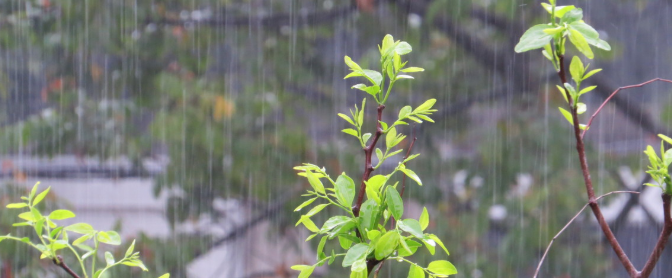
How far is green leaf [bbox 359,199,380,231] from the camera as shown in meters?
0.35

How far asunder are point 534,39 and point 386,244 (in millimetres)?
155

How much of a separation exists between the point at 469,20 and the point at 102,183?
132cm

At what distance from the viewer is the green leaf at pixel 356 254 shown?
0.33m

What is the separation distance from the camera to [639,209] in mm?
1513

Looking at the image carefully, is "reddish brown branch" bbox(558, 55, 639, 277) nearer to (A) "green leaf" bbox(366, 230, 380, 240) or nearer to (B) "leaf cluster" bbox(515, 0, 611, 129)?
(B) "leaf cluster" bbox(515, 0, 611, 129)

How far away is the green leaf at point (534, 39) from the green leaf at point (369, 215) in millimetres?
131

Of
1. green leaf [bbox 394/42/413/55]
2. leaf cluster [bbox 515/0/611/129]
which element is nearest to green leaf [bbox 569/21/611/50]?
leaf cluster [bbox 515/0/611/129]

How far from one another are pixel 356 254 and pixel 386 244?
19 mm

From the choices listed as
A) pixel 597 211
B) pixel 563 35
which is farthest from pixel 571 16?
pixel 597 211

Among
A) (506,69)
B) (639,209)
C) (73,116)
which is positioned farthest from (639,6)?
(73,116)

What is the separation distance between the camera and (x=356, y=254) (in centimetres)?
33

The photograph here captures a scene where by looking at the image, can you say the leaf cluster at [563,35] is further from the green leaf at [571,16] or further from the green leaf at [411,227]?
the green leaf at [411,227]

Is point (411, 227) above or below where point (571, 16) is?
below

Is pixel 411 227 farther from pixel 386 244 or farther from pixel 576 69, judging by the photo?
pixel 576 69
